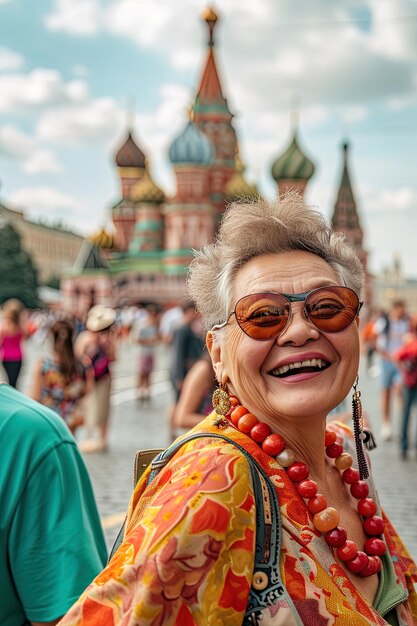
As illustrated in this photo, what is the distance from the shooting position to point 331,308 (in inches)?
76.3

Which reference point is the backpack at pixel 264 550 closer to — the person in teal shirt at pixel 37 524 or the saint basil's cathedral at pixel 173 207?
the person in teal shirt at pixel 37 524

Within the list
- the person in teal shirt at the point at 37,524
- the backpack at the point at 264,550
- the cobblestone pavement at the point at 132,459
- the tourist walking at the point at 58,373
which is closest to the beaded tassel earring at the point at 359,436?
the backpack at the point at 264,550

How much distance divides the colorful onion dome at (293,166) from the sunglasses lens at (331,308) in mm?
55935

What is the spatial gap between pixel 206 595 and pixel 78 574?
0.59 meters

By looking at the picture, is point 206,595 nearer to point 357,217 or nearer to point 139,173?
point 139,173

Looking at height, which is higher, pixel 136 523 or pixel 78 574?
pixel 136 523

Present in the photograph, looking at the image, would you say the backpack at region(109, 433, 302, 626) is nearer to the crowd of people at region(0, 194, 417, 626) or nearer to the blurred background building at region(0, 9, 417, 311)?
the crowd of people at region(0, 194, 417, 626)

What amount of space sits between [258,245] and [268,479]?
551 mm

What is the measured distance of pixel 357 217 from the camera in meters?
67.4

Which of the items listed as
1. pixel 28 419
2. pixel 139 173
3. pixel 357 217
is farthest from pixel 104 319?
pixel 357 217

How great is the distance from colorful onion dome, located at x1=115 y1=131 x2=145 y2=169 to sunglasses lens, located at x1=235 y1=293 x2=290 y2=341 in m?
60.5

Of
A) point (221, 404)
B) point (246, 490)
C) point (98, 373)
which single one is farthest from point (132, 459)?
point (246, 490)

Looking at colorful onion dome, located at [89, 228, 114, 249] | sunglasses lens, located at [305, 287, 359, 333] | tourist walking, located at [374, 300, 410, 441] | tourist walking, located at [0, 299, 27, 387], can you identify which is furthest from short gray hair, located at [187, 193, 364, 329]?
colorful onion dome, located at [89, 228, 114, 249]

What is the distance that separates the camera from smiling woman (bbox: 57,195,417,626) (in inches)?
61.2
